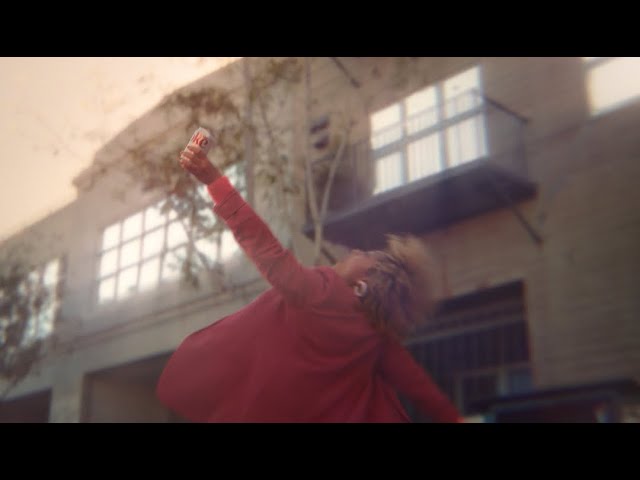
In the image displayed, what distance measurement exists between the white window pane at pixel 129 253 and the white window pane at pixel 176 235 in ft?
0.60

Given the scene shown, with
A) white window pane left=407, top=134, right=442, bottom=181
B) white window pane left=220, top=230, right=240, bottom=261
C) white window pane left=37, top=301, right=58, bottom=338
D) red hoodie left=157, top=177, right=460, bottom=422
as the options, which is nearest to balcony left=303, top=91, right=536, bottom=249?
white window pane left=407, top=134, right=442, bottom=181

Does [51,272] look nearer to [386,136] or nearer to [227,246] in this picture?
[227,246]

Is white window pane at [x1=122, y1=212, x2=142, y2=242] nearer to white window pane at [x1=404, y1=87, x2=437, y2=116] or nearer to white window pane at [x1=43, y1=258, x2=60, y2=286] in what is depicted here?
white window pane at [x1=43, y1=258, x2=60, y2=286]

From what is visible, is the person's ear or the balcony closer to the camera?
the person's ear

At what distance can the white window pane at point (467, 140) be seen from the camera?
677 cm

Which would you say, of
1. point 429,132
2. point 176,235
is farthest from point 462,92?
point 176,235

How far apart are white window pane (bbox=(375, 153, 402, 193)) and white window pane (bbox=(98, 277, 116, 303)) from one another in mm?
2844

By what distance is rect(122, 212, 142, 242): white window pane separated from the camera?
16.9 ft

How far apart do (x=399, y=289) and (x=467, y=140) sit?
4.48 metres

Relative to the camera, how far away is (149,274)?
5.17m

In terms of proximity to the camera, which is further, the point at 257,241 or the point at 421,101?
the point at 421,101

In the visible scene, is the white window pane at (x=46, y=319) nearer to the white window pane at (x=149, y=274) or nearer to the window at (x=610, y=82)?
the white window pane at (x=149, y=274)

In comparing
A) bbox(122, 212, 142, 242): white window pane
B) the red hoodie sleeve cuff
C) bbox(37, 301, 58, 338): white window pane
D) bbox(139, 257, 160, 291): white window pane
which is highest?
bbox(122, 212, 142, 242): white window pane
